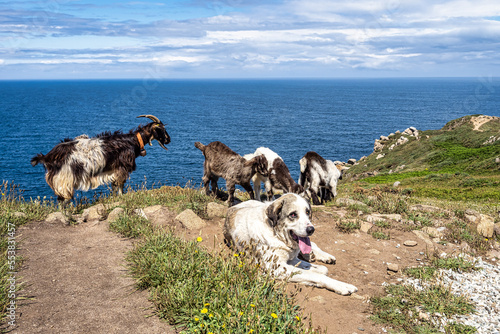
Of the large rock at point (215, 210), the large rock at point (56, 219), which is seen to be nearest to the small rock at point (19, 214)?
the large rock at point (56, 219)

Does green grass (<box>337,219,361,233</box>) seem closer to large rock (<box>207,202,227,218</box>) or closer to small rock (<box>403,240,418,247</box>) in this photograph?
small rock (<box>403,240,418,247</box>)

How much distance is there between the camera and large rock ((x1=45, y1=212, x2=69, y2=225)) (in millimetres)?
10375

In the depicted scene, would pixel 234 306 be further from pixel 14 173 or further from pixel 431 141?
pixel 14 173

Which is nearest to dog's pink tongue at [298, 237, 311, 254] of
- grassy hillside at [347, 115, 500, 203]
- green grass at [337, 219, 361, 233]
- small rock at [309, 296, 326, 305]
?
small rock at [309, 296, 326, 305]

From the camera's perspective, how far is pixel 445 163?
35.5 meters

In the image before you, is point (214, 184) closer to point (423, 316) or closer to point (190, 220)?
point (190, 220)

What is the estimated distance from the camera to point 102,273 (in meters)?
7.48

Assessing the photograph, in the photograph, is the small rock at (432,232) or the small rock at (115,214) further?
the small rock at (432,232)

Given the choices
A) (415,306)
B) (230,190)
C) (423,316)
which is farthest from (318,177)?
(423,316)

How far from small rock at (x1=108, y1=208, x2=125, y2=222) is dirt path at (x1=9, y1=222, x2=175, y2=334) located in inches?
21.5

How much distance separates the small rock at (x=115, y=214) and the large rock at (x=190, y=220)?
5.09 feet

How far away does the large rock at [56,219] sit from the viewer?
1038cm

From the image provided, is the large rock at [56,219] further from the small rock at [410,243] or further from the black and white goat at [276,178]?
the small rock at [410,243]

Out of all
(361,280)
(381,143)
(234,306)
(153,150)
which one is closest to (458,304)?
(361,280)
